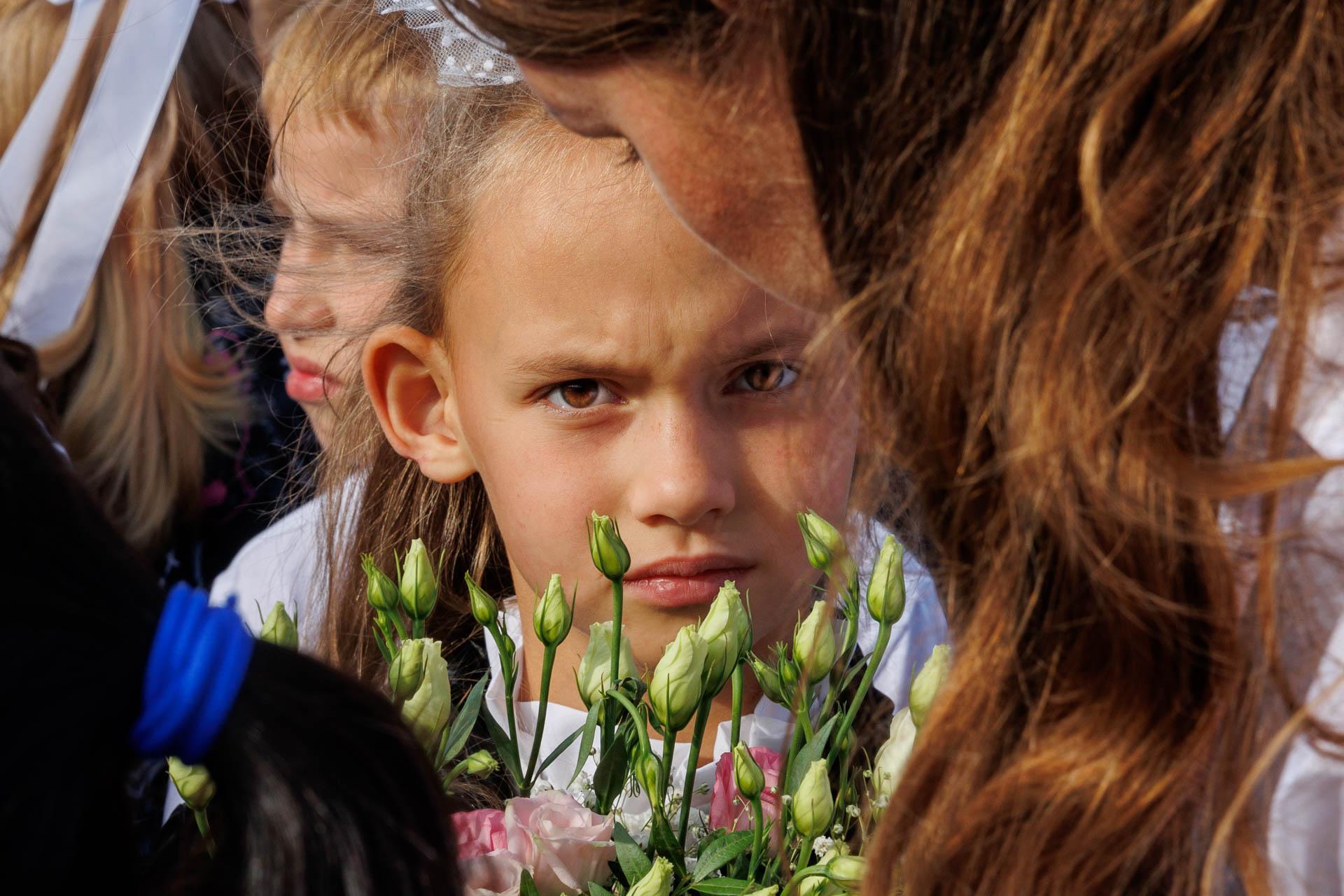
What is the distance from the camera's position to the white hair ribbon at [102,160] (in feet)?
6.61

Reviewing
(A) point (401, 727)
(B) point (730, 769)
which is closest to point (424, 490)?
(B) point (730, 769)

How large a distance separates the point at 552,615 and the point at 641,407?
1.09 ft

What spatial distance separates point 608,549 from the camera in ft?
2.68

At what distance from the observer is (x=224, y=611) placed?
0.51 metres

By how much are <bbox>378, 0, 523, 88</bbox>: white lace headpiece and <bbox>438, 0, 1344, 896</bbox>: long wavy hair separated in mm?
620

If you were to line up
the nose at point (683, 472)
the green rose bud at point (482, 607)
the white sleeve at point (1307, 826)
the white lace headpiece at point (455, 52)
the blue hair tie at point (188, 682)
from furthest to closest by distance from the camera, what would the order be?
1. the white lace headpiece at point (455, 52)
2. the nose at point (683, 472)
3. the green rose bud at point (482, 607)
4. the white sleeve at point (1307, 826)
5. the blue hair tie at point (188, 682)

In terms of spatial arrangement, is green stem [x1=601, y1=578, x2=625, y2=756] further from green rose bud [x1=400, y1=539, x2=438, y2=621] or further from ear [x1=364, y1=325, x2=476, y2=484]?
ear [x1=364, y1=325, x2=476, y2=484]

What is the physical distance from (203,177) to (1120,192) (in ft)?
5.30

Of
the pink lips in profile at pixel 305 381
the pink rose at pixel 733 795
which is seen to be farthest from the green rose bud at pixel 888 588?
the pink lips in profile at pixel 305 381

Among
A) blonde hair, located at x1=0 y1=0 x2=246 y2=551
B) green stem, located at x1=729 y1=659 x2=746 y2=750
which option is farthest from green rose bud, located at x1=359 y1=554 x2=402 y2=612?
blonde hair, located at x1=0 y1=0 x2=246 y2=551

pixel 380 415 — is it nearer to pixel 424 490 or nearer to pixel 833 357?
pixel 424 490

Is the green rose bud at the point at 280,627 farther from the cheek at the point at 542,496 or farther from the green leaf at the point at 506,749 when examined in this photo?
the cheek at the point at 542,496

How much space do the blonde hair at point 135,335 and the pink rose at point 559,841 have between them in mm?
1485

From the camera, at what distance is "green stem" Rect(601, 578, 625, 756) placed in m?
0.74
